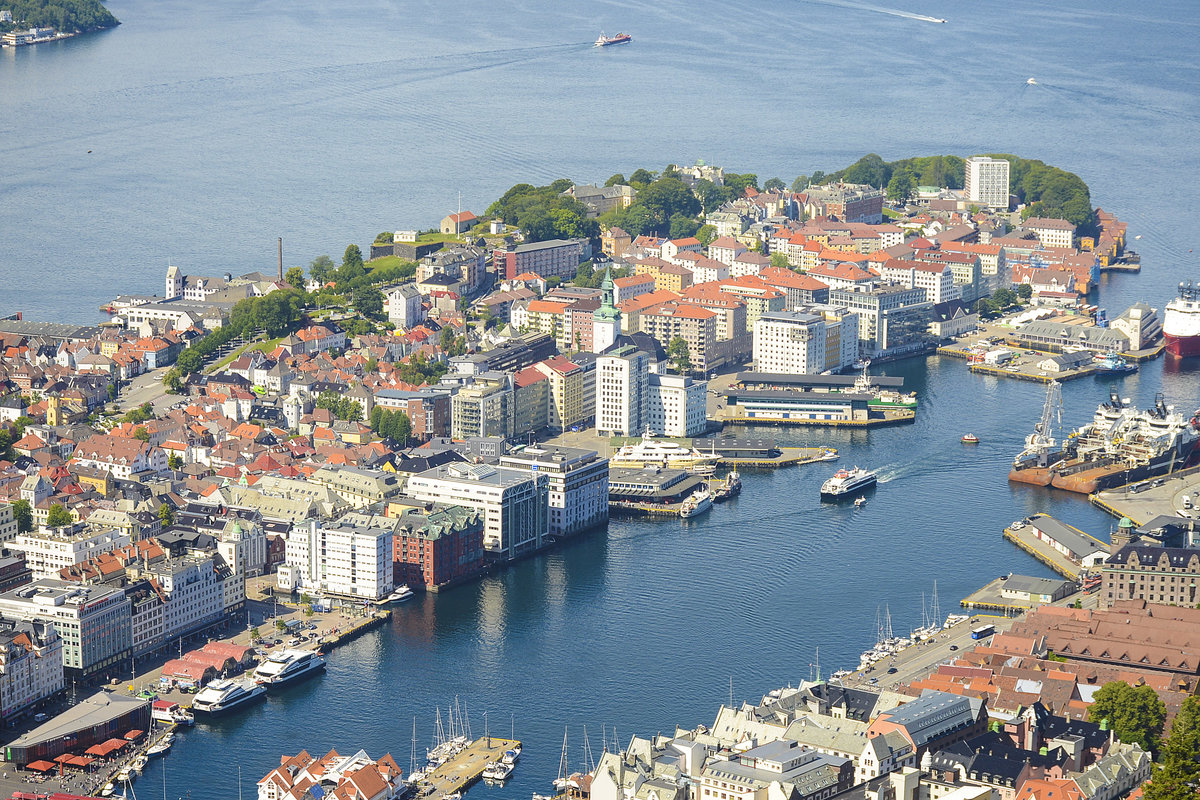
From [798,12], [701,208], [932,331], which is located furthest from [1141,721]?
[798,12]

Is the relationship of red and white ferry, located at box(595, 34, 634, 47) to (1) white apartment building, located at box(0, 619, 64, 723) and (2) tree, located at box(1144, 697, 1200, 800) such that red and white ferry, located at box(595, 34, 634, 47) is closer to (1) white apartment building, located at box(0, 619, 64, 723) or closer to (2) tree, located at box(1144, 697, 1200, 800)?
(1) white apartment building, located at box(0, 619, 64, 723)

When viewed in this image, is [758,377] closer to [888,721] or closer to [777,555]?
[777,555]

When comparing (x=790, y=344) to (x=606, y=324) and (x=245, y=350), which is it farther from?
(x=245, y=350)

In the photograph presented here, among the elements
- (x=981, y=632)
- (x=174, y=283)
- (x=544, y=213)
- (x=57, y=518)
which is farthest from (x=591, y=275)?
(x=981, y=632)

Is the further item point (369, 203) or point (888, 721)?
point (369, 203)

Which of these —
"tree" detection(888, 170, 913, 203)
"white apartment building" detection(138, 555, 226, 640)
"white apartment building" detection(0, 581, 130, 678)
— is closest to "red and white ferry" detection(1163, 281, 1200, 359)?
"tree" detection(888, 170, 913, 203)

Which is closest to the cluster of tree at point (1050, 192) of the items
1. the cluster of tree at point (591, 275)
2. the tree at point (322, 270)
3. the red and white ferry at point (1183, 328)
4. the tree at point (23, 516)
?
the red and white ferry at point (1183, 328)
